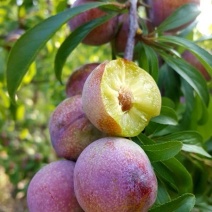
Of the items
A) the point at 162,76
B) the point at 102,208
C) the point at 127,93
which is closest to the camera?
the point at 102,208

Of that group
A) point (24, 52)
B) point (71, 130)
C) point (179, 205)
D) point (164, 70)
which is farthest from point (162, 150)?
point (164, 70)

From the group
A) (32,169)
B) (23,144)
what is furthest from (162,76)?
(23,144)

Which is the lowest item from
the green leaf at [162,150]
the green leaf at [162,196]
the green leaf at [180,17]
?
the green leaf at [162,196]

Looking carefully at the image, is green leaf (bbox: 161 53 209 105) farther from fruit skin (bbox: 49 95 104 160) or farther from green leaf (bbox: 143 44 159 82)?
fruit skin (bbox: 49 95 104 160)

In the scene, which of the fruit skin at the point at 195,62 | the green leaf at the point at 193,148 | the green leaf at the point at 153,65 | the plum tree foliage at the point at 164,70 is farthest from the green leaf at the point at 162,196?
the fruit skin at the point at 195,62

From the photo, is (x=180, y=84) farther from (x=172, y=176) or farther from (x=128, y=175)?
(x=128, y=175)

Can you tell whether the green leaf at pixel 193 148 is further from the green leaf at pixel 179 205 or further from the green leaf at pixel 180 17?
the green leaf at pixel 180 17
